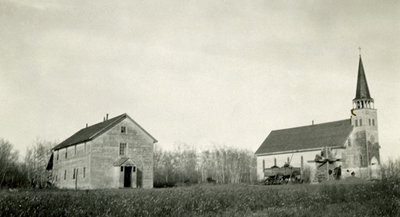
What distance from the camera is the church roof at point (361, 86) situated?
176 feet

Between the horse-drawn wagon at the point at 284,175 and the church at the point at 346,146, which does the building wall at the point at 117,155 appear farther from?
the church at the point at 346,146

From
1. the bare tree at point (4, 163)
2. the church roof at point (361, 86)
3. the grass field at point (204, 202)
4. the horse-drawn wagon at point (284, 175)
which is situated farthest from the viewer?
the church roof at point (361, 86)

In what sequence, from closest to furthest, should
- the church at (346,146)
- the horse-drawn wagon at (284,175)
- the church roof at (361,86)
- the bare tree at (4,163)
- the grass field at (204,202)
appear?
the grass field at (204,202) < the bare tree at (4,163) < the horse-drawn wagon at (284,175) < the church at (346,146) < the church roof at (361,86)

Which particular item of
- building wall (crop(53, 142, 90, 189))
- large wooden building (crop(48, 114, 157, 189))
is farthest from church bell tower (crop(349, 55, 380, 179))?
building wall (crop(53, 142, 90, 189))

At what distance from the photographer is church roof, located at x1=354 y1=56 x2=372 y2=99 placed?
53750 millimetres

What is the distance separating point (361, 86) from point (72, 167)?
4117 cm

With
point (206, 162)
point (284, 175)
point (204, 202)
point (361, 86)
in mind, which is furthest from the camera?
point (206, 162)

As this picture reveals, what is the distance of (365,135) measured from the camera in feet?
172

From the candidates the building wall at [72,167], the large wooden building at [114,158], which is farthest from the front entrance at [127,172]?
the building wall at [72,167]

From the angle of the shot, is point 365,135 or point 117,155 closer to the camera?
point 117,155

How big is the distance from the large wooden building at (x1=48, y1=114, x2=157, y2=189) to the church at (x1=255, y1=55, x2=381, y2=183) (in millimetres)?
18949

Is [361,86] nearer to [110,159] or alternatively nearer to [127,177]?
[127,177]

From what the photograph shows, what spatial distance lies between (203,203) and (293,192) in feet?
25.2

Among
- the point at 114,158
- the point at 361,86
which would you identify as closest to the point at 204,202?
the point at 114,158
